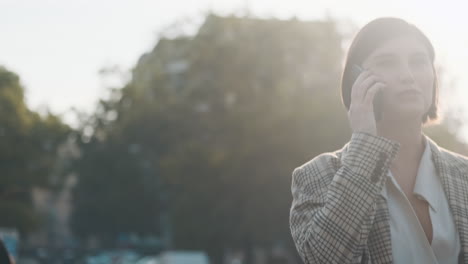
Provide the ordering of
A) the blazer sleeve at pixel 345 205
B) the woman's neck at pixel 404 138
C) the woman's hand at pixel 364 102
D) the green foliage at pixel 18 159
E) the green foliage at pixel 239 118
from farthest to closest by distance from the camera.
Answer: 1. the green foliage at pixel 18 159
2. the green foliage at pixel 239 118
3. the woman's neck at pixel 404 138
4. the woman's hand at pixel 364 102
5. the blazer sleeve at pixel 345 205

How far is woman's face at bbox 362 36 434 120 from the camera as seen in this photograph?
115 inches

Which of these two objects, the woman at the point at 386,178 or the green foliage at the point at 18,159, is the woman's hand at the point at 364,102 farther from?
the green foliage at the point at 18,159

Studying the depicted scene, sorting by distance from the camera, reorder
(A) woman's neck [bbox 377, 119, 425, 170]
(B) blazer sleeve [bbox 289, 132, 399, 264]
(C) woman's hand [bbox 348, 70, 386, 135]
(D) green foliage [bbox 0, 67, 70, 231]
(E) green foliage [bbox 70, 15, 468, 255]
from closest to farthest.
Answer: (B) blazer sleeve [bbox 289, 132, 399, 264] < (C) woman's hand [bbox 348, 70, 386, 135] < (A) woman's neck [bbox 377, 119, 425, 170] < (E) green foliage [bbox 70, 15, 468, 255] < (D) green foliage [bbox 0, 67, 70, 231]

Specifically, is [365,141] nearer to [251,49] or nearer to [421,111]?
[421,111]

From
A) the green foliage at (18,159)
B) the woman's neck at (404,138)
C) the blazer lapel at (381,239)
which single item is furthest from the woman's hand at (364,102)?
the green foliage at (18,159)

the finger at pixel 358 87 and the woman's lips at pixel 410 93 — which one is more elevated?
the finger at pixel 358 87

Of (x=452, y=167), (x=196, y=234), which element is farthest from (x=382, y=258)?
(x=196, y=234)

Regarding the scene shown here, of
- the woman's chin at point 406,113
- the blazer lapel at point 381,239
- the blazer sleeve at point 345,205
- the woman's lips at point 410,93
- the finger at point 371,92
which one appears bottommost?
the blazer lapel at point 381,239

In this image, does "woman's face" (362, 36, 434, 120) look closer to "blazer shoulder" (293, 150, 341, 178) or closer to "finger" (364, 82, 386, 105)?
"finger" (364, 82, 386, 105)

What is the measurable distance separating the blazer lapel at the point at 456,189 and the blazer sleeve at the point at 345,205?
0.69 feet

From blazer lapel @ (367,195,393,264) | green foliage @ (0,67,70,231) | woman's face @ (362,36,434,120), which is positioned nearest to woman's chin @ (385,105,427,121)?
woman's face @ (362,36,434,120)

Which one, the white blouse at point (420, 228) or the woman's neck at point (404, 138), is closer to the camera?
the white blouse at point (420, 228)

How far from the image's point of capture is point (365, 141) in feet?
9.43

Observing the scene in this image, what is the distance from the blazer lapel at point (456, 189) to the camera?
282 centimetres
